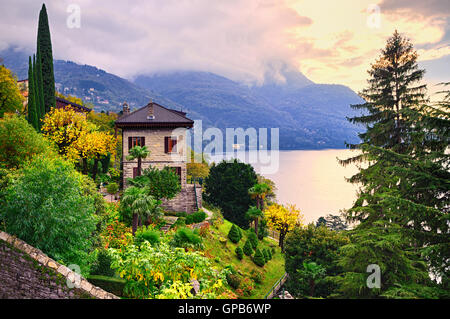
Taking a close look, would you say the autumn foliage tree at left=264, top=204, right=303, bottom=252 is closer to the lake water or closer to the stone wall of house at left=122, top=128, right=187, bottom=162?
the stone wall of house at left=122, top=128, right=187, bottom=162

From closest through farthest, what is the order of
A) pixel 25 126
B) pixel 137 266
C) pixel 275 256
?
pixel 137 266 → pixel 25 126 → pixel 275 256

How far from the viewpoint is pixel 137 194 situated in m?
18.7

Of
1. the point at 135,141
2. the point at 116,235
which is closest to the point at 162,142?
the point at 135,141

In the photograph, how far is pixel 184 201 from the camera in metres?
27.5

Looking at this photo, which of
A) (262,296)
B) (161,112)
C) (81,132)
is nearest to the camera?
(262,296)

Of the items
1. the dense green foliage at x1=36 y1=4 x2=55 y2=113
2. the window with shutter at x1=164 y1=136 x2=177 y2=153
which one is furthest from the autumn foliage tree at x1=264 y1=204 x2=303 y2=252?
the dense green foliage at x1=36 y1=4 x2=55 y2=113

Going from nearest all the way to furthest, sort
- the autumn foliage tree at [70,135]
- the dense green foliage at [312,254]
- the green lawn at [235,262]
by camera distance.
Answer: the green lawn at [235,262] < the dense green foliage at [312,254] < the autumn foliage tree at [70,135]

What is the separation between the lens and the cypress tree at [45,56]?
27406 mm

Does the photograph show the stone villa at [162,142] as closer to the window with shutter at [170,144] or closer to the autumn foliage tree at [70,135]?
the window with shutter at [170,144]

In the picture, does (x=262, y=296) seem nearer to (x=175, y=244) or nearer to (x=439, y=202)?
(x=175, y=244)

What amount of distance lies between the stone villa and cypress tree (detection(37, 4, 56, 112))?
8.26m

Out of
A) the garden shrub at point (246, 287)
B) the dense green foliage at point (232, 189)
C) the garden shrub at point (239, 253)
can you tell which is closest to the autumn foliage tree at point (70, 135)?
the garden shrub at point (239, 253)
